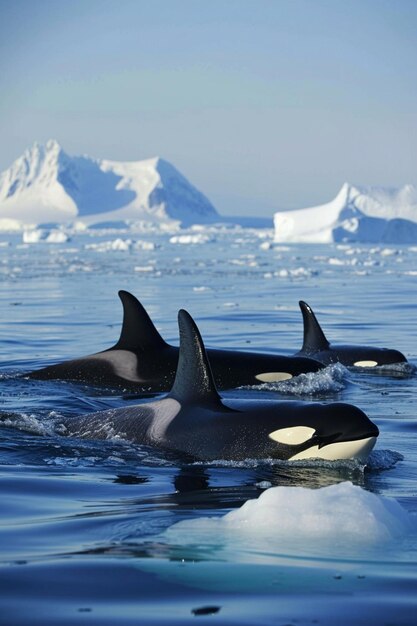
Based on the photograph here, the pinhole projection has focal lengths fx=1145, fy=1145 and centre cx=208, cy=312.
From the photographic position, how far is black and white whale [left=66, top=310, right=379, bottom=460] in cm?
624

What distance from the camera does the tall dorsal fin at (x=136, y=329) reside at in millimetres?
10230

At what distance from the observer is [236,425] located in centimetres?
654

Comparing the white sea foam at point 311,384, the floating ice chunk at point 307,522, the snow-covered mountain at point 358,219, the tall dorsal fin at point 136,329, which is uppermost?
the snow-covered mountain at point 358,219

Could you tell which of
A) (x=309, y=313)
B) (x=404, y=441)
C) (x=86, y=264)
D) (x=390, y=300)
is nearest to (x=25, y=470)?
(x=404, y=441)

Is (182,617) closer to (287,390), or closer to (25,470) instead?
(25,470)

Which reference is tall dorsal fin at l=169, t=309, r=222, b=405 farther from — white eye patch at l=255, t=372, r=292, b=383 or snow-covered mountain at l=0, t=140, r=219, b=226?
snow-covered mountain at l=0, t=140, r=219, b=226

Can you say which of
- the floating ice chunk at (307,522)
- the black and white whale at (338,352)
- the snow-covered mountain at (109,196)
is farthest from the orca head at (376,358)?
the snow-covered mountain at (109,196)

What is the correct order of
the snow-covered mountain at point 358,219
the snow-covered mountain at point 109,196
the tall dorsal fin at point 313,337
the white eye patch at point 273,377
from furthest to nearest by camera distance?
the snow-covered mountain at point 109,196
the snow-covered mountain at point 358,219
the tall dorsal fin at point 313,337
the white eye patch at point 273,377

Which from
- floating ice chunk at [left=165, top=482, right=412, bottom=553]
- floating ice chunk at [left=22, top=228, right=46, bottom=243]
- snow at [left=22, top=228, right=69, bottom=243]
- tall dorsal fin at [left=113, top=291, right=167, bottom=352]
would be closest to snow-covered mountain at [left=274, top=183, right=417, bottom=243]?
snow at [left=22, top=228, right=69, bottom=243]

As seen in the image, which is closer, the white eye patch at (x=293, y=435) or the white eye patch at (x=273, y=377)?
the white eye patch at (x=293, y=435)

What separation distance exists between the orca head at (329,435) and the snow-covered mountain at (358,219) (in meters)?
55.8

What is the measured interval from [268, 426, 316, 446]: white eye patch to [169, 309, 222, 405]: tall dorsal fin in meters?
0.49

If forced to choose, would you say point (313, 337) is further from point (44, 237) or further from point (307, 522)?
point (44, 237)

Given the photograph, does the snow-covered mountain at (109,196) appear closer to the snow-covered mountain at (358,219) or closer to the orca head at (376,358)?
the snow-covered mountain at (358,219)
